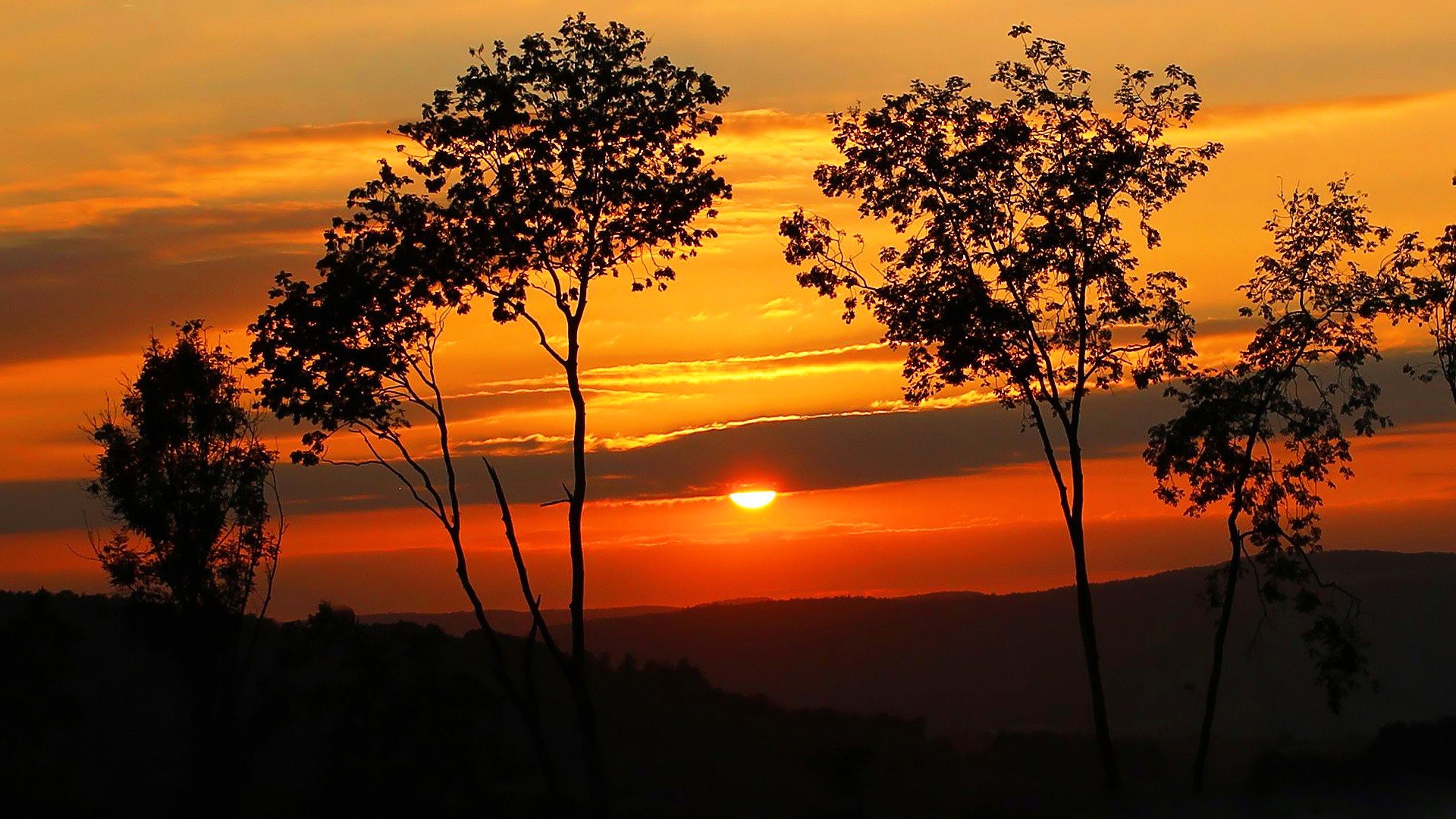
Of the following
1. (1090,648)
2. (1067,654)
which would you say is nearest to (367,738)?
(1090,648)

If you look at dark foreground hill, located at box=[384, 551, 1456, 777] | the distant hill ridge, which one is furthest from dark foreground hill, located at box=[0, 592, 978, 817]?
the distant hill ridge

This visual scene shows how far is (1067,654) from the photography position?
14100 cm

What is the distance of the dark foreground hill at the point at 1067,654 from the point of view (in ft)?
347

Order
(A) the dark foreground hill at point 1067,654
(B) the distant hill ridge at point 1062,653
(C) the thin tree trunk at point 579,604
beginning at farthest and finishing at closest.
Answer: (B) the distant hill ridge at point 1062,653, (A) the dark foreground hill at point 1067,654, (C) the thin tree trunk at point 579,604

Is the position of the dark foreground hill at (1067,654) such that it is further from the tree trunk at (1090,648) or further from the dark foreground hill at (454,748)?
the tree trunk at (1090,648)

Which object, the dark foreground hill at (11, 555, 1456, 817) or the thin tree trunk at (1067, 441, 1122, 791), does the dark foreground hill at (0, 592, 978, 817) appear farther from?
the thin tree trunk at (1067, 441, 1122, 791)

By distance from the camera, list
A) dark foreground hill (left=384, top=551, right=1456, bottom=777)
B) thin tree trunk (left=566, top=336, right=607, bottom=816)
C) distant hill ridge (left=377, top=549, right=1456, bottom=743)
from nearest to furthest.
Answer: thin tree trunk (left=566, top=336, right=607, bottom=816), dark foreground hill (left=384, top=551, right=1456, bottom=777), distant hill ridge (left=377, top=549, right=1456, bottom=743)

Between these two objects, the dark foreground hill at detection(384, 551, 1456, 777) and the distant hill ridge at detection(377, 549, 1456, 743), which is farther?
the distant hill ridge at detection(377, 549, 1456, 743)

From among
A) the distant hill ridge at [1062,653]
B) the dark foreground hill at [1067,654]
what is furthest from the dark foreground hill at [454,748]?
the distant hill ridge at [1062,653]

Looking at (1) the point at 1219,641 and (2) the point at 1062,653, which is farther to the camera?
(2) the point at 1062,653

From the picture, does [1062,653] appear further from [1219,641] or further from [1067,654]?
[1219,641]

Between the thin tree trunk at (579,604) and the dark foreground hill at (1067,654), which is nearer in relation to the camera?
the thin tree trunk at (579,604)

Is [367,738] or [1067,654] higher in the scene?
[367,738]

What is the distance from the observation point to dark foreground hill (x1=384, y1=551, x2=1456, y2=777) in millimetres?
105875
